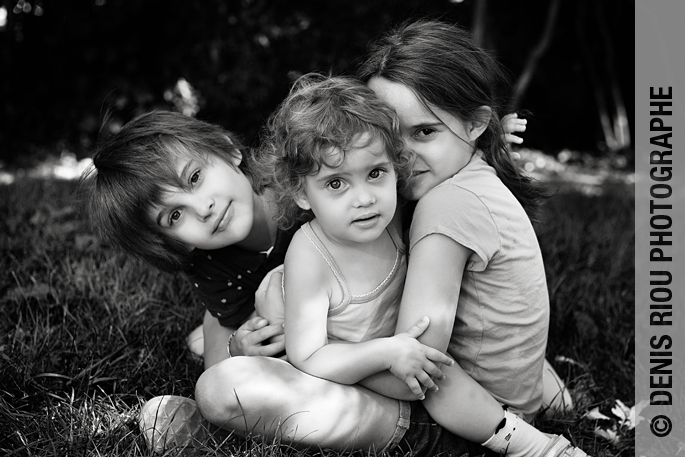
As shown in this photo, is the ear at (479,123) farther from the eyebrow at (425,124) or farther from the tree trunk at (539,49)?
the tree trunk at (539,49)

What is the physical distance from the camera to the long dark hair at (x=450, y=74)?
6.20 ft

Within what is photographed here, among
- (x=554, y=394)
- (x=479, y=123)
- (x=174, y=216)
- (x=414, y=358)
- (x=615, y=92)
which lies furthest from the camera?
(x=615, y=92)

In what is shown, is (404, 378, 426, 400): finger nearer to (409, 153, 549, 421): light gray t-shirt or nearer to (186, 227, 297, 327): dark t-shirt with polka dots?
(409, 153, 549, 421): light gray t-shirt

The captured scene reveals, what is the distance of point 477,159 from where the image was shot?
1949 millimetres

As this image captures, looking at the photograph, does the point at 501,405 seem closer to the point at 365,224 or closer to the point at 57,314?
the point at 365,224

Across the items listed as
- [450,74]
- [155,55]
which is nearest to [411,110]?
[450,74]

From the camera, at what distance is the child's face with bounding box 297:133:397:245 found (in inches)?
67.6

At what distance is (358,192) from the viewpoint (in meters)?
1.72

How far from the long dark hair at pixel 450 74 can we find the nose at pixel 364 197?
0.32 m

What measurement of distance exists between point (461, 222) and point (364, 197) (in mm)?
244

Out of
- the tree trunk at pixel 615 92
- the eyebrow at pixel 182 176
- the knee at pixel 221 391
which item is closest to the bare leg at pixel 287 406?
the knee at pixel 221 391

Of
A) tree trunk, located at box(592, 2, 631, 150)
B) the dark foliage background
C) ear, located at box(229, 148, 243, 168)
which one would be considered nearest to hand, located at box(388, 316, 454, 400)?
ear, located at box(229, 148, 243, 168)

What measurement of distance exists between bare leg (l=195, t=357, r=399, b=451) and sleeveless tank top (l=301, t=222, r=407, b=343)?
0.46 feet

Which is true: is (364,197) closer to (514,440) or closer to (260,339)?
(260,339)
